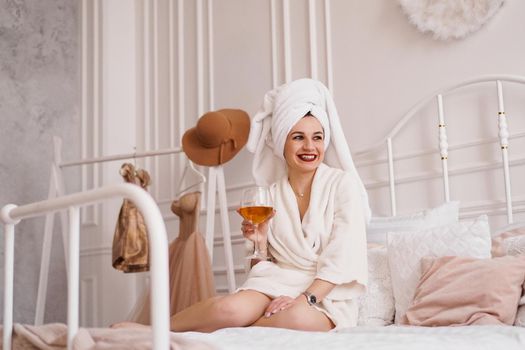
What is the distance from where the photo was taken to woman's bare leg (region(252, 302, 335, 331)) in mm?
2010

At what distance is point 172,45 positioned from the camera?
4035mm

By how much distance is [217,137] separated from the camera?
3223 millimetres

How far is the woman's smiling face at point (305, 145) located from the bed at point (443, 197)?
377 millimetres

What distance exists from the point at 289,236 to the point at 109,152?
2000 millimetres

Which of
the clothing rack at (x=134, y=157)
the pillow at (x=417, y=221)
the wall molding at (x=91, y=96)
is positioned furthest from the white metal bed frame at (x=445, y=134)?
the wall molding at (x=91, y=96)

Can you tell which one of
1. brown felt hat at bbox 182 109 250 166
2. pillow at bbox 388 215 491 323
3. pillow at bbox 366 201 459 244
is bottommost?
pillow at bbox 388 215 491 323

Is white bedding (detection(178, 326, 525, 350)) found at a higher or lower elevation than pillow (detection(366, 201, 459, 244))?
lower

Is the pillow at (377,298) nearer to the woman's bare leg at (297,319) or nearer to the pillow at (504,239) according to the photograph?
the woman's bare leg at (297,319)

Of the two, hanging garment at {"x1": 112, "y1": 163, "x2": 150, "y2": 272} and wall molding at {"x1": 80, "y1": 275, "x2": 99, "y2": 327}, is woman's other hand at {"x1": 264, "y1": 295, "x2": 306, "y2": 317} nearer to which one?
hanging garment at {"x1": 112, "y1": 163, "x2": 150, "y2": 272}

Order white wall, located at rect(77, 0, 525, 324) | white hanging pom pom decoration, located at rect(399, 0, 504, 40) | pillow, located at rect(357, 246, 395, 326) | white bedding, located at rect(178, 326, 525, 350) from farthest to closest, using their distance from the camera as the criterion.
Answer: white wall, located at rect(77, 0, 525, 324) < white hanging pom pom decoration, located at rect(399, 0, 504, 40) < pillow, located at rect(357, 246, 395, 326) < white bedding, located at rect(178, 326, 525, 350)

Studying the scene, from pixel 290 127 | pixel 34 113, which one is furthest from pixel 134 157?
pixel 290 127

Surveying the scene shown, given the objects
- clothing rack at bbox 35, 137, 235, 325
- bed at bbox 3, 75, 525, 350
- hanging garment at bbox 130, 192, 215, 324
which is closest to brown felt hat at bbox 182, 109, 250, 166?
clothing rack at bbox 35, 137, 235, 325

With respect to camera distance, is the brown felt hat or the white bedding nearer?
the white bedding

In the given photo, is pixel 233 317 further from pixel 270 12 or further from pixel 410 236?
pixel 270 12
